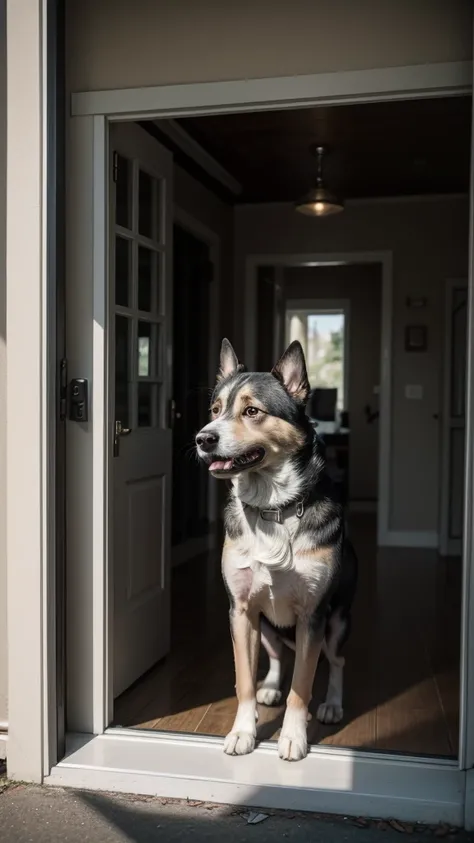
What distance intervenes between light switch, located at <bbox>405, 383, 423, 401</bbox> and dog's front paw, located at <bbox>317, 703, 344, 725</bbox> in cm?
409

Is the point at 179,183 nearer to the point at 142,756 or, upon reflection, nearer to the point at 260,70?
the point at 260,70

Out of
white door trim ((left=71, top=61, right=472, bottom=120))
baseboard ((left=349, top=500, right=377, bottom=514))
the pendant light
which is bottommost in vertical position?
baseboard ((left=349, top=500, right=377, bottom=514))

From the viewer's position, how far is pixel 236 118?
452 cm

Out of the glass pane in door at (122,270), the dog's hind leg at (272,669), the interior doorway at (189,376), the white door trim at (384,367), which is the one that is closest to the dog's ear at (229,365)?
the glass pane in door at (122,270)

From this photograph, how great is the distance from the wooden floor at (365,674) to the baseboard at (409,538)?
124cm

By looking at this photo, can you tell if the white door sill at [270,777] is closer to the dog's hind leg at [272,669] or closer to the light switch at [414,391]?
the dog's hind leg at [272,669]

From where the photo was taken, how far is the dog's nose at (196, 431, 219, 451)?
219 cm

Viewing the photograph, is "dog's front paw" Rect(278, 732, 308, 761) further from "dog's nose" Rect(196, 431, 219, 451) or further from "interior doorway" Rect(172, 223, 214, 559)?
"interior doorway" Rect(172, 223, 214, 559)

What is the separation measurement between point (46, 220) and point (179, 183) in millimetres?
3258

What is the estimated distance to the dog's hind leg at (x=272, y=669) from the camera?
289 centimetres

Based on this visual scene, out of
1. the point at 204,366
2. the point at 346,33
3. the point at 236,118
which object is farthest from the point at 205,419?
the point at 346,33

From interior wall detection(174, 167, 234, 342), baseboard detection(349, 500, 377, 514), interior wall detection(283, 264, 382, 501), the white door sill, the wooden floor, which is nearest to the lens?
the white door sill

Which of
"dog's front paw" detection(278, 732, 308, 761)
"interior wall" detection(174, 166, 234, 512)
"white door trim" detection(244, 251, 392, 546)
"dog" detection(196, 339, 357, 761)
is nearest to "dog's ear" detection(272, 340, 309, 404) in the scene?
"dog" detection(196, 339, 357, 761)

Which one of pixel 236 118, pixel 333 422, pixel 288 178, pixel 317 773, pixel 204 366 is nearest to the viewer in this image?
pixel 317 773
